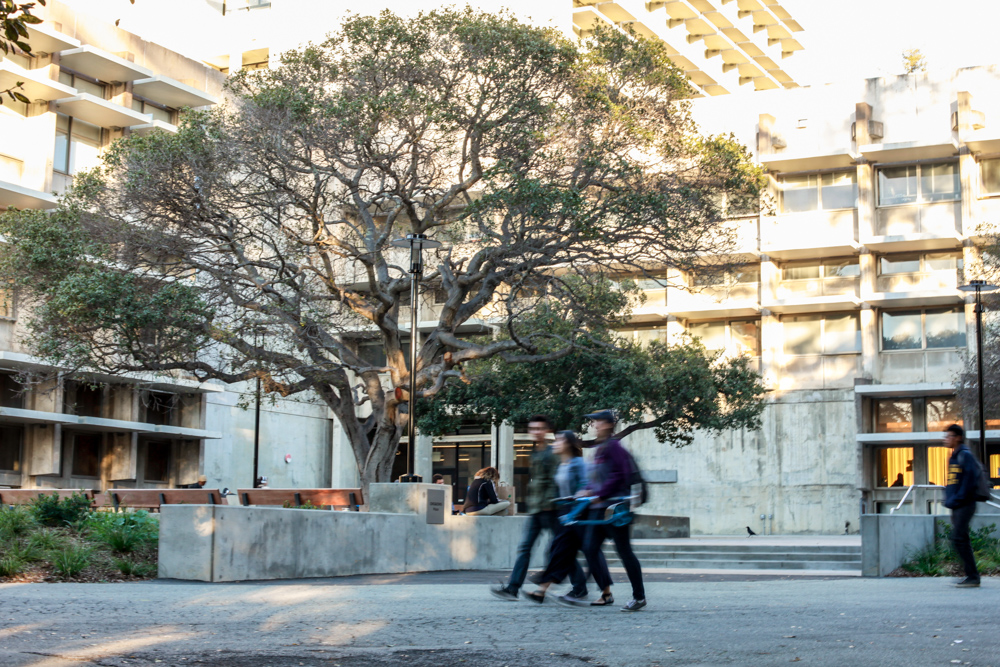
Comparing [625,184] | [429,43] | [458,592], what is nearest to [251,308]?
[429,43]

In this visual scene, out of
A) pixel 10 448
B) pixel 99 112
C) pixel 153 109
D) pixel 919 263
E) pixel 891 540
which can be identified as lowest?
pixel 891 540

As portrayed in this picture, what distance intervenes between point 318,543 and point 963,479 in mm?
8361

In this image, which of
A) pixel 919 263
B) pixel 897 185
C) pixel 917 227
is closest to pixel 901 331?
pixel 919 263

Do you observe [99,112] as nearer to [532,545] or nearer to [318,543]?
[318,543]

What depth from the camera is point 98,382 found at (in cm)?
3253

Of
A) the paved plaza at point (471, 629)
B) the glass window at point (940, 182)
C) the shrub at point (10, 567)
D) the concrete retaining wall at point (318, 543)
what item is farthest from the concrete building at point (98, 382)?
the glass window at point (940, 182)

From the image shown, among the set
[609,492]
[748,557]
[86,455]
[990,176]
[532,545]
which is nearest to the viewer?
[609,492]

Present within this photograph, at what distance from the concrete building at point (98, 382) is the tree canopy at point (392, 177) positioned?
8.97 meters

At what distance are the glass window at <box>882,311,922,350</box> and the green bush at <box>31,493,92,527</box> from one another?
105ft

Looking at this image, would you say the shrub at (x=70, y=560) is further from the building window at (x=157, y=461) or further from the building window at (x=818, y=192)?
the building window at (x=818, y=192)

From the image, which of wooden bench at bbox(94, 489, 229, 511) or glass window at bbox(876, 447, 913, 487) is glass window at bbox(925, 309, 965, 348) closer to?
glass window at bbox(876, 447, 913, 487)

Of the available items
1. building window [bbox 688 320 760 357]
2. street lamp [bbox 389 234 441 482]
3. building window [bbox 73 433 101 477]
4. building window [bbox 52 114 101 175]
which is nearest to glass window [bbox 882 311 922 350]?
building window [bbox 688 320 760 357]

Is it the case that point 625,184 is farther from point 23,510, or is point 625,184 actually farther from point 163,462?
point 163,462

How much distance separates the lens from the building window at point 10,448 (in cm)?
3728
